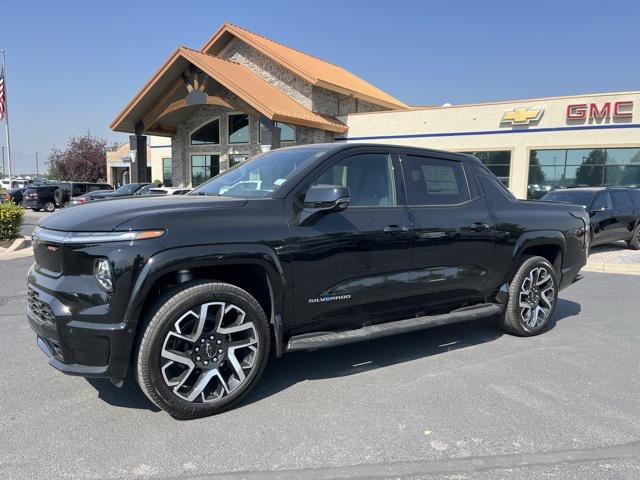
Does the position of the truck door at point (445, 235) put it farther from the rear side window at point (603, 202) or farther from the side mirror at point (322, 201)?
the rear side window at point (603, 202)

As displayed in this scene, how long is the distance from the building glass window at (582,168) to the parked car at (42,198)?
24.9 meters

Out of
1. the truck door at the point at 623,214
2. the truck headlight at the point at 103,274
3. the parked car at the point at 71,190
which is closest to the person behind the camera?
the truck headlight at the point at 103,274

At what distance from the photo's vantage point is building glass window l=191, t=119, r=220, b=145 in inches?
1149

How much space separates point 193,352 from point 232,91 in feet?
64.3

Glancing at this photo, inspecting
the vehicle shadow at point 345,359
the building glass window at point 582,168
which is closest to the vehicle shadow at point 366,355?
the vehicle shadow at point 345,359

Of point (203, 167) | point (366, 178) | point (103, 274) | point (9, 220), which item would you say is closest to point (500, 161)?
point (203, 167)

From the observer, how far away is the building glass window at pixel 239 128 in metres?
28.1

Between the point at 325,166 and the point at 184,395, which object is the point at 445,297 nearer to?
the point at 325,166

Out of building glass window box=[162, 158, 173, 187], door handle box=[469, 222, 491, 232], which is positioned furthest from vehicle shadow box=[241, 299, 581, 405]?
building glass window box=[162, 158, 173, 187]

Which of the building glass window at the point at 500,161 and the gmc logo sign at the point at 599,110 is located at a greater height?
the gmc logo sign at the point at 599,110

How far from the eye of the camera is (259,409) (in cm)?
347

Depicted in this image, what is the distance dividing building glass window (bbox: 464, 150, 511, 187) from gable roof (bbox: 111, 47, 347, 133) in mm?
7058

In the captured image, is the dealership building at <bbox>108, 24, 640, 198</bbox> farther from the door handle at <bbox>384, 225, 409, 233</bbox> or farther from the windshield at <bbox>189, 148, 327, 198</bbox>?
the door handle at <bbox>384, 225, 409, 233</bbox>

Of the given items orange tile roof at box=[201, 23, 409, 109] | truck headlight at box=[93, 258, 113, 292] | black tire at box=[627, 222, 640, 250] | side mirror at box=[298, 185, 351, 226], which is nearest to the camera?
truck headlight at box=[93, 258, 113, 292]
